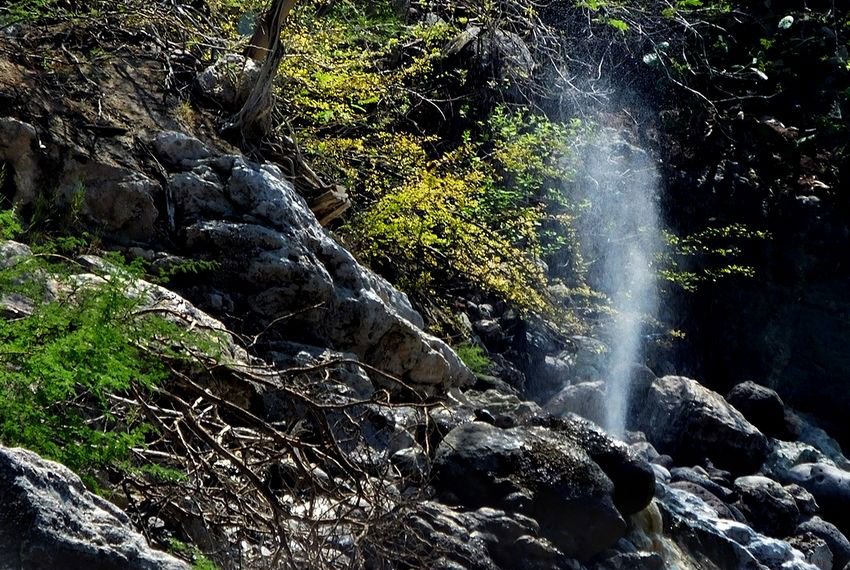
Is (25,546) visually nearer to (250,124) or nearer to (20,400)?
(20,400)

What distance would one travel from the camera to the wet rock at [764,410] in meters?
16.3

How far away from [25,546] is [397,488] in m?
3.51

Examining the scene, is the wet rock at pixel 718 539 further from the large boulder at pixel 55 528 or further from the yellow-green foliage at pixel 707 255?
the large boulder at pixel 55 528

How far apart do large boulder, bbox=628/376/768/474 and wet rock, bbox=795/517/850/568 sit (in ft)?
7.65

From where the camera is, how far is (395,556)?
17.7 ft

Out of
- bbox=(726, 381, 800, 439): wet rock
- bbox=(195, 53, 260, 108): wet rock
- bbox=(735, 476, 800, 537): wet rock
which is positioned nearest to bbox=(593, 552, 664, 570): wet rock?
bbox=(735, 476, 800, 537): wet rock

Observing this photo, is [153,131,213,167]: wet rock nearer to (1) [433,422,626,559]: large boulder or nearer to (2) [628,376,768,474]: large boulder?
(1) [433,422,626,559]: large boulder

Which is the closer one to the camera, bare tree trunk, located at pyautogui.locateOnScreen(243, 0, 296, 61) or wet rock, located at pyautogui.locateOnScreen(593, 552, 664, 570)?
wet rock, located at pyautogui.locateOnScreen(593, 552, 664, 570)

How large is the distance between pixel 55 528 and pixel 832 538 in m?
10.5

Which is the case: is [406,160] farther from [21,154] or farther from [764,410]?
[764,410]

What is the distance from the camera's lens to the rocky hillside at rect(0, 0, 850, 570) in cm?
482

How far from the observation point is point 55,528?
2.94 m

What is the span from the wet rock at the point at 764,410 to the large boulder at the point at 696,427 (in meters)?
0.97

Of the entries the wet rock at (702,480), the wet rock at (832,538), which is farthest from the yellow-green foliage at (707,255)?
the wet rock at (832,538)
